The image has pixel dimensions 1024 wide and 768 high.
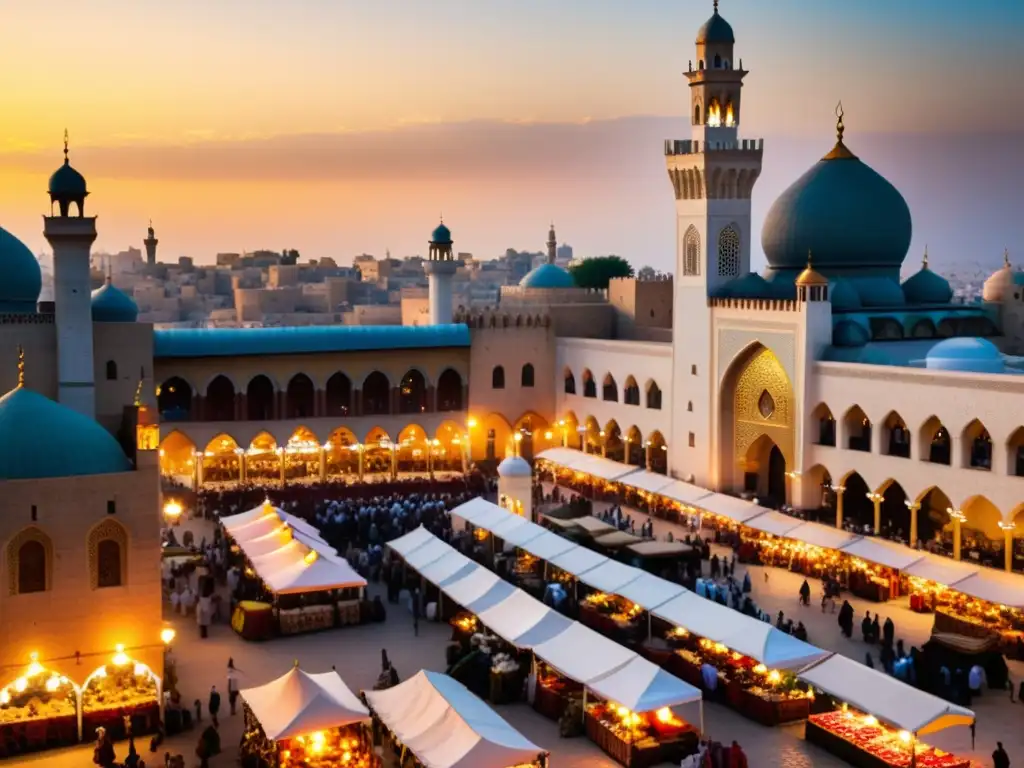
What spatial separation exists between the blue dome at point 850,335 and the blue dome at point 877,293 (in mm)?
2661

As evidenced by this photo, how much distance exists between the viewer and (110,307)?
3459 centimetres

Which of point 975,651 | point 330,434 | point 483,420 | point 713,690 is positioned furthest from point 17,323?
point 975,651

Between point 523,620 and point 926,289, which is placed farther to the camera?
point 926,289

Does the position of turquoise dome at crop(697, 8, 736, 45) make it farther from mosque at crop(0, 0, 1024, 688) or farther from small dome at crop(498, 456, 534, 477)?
small dome at crop(498, 456, 534, 477)

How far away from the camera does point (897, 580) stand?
24.2m

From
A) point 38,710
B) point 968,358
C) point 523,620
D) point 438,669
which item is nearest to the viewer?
point 38,710

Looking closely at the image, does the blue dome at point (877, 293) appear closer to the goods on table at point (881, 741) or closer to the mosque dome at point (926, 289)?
the mosque dome at point (926, 289)

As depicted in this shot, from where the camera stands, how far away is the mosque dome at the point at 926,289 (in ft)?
114

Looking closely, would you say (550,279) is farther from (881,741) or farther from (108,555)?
(881,741)

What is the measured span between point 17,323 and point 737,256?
1894 centimetres

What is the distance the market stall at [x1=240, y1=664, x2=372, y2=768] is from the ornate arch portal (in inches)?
677

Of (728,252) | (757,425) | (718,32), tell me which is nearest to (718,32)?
(718,32)

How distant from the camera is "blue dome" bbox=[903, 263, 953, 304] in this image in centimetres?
3484

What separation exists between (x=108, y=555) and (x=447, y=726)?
19.5 ft
